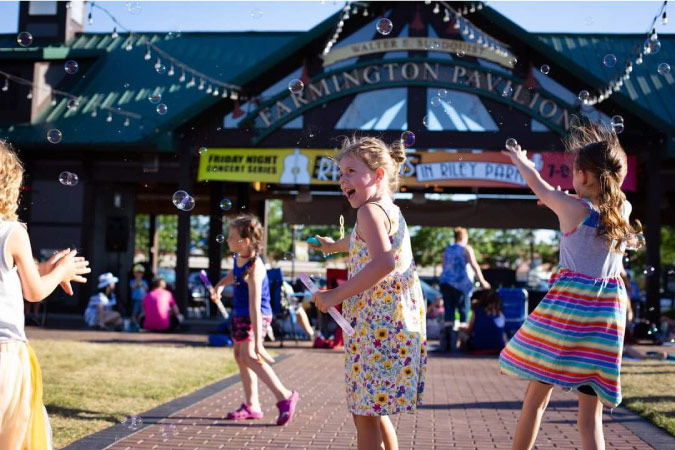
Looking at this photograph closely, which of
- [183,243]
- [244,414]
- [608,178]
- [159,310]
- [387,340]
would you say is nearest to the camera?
[387,340]

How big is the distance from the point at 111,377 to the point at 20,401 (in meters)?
5.34

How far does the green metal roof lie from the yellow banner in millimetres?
2089

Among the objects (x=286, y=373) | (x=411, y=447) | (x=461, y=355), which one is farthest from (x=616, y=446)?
(x=461, y=355)

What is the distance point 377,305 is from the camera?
3576mm

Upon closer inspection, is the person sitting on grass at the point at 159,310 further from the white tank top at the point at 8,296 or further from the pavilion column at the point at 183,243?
the white tank top at the point at 8,296

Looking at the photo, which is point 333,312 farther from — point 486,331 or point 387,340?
point 486,331

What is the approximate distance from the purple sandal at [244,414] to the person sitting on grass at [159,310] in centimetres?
943

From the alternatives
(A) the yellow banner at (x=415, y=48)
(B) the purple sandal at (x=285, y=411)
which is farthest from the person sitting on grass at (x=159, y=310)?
(B) the purple sandal at (x=285, y=411)

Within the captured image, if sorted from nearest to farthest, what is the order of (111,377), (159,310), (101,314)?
(111,377), (159,310), (101,314)

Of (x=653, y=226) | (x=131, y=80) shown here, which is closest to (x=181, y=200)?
(x=653, y=226)

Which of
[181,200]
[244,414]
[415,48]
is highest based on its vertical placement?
[415,48]

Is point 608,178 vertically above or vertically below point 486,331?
above

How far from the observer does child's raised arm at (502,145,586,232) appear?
380 cm

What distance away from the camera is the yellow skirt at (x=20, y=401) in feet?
10.1
